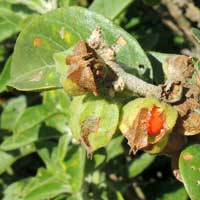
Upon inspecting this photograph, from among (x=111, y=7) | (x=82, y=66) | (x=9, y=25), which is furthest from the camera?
(x=9, y=25)

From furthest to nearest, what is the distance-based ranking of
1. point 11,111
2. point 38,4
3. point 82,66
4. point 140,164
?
point 11,111, point 140,164, point 38,4, point 82,66

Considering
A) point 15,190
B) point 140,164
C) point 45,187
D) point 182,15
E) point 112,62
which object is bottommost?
point 15,190

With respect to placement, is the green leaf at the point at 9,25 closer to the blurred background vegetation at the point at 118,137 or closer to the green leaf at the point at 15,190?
the blurred background vegetation at the point at 118,137

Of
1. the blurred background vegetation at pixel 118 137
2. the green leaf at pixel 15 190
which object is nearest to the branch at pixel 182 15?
the blurred background vegetation at pixel 118 137

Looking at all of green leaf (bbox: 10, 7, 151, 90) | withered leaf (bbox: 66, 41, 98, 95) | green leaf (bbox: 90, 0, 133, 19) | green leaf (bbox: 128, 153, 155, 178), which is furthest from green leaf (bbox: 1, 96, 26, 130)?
withered leaf (bbox: 66, 41, 98, 95)

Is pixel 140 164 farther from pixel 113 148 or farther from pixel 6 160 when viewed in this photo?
pixel 6 160

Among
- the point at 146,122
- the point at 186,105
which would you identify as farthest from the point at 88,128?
the point at 186,105
